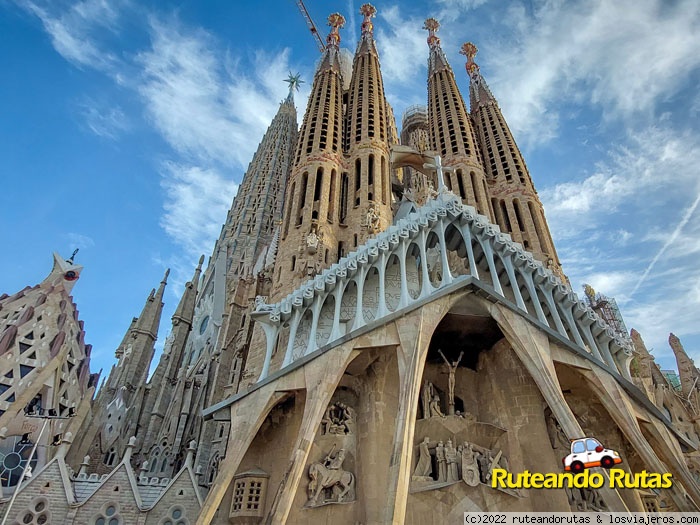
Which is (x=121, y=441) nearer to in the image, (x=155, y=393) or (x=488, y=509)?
(x=155, y=393)

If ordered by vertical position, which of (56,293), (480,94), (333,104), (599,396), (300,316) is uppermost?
(480,94)

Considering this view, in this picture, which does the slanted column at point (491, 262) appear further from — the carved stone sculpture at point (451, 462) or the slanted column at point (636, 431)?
the carved stone sculpture at point (451, 462)

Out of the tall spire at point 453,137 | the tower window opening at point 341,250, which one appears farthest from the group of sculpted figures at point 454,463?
the tall spire at point 453,137

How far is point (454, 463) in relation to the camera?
1241 centimetres

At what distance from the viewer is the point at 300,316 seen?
45.8 ft

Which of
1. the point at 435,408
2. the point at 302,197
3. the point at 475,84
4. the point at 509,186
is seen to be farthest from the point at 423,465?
the point at 475,84

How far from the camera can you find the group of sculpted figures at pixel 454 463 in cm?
1218

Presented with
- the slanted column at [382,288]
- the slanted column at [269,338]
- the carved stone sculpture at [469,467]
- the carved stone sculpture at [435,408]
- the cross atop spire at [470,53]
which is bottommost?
Answer: the carved stone sculpture at [469,467]

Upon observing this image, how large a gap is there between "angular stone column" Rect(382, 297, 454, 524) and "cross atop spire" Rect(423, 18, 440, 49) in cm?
3019

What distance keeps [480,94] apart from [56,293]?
27186 mm

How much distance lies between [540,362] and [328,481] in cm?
616

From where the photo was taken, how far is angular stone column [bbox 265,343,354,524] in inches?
395

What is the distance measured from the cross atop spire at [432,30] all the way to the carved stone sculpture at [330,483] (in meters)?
33.3

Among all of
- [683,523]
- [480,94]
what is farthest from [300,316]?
[480,94]
